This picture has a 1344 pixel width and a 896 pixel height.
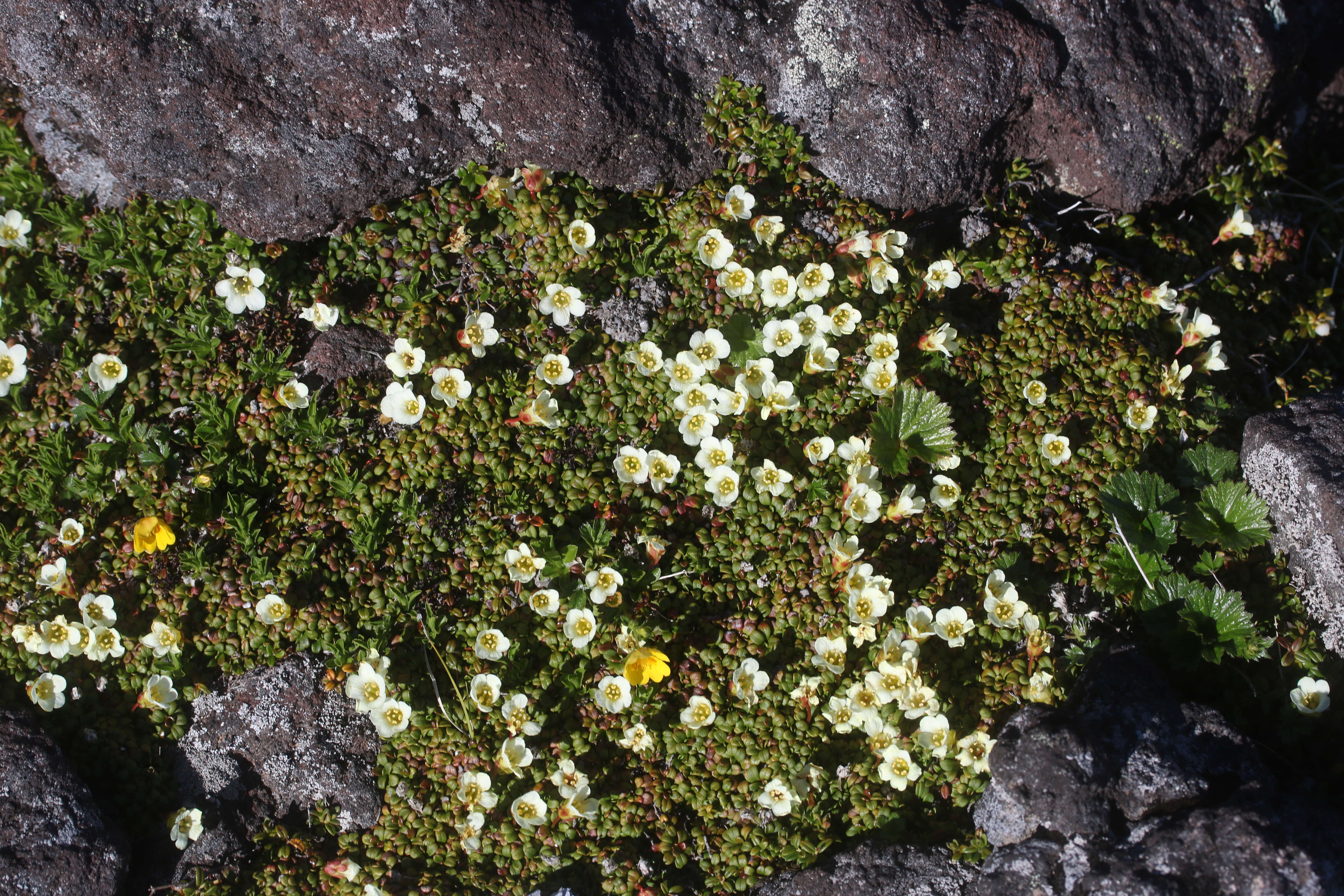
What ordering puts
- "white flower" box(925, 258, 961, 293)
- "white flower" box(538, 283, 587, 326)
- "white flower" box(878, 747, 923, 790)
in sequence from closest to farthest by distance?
"white flower" box(878, 747, 923, 790), "white flower" box(538, 283, 587, 326), "white flower" box(925, 258, 961, 293)

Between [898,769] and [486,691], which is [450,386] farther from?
[898,769]

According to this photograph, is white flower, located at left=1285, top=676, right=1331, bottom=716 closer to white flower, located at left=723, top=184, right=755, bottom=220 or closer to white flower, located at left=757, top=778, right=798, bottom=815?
white flower, located at left=757, top=778, right=798, bottom=815

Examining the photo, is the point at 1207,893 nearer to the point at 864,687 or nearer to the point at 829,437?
the point at 864,687

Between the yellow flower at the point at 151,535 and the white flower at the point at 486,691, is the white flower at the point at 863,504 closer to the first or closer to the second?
the white flower at the point at 486,691

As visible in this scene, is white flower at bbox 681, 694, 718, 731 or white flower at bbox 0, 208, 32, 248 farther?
white flower at bbox 0, 208, 32, 248

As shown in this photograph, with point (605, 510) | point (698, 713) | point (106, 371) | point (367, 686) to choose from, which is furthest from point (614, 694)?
point (106, 371)

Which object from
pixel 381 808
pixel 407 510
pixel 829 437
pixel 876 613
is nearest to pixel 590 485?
pixel 407 510

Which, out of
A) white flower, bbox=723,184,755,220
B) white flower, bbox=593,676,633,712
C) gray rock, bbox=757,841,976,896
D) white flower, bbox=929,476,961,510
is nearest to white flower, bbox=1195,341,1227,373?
white flower, bbox=929,476,961,510
